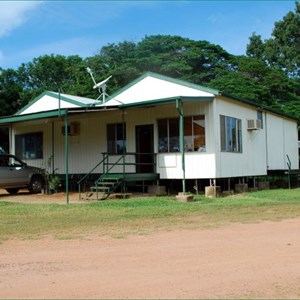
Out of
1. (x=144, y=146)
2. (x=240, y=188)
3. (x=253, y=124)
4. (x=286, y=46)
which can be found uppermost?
(x=286, y=46)

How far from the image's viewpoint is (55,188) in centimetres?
2014

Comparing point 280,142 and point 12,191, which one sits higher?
point 280,142

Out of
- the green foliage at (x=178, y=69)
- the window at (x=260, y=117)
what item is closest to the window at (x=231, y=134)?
the window at (x=260, y=117)

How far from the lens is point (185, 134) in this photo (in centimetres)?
1862

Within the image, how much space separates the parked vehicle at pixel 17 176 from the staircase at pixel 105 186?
3.54 metres

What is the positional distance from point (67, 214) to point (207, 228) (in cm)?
435

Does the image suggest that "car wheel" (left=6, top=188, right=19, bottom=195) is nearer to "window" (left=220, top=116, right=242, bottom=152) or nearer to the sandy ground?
"window" (left=220, top=116, right=242, bottom=152)

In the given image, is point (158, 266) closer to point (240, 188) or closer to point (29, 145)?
point (240, 188)

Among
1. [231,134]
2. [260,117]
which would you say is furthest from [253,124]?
[260,117]

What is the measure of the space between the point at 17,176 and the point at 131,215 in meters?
8.50

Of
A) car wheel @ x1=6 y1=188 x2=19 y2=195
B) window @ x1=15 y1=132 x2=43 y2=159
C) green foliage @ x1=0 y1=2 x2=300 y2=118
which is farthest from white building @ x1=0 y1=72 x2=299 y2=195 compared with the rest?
green foliage @ x1=0 y1=2 x2=300 y2=118

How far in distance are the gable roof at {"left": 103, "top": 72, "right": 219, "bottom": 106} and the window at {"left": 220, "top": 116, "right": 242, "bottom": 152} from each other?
1.56 metres

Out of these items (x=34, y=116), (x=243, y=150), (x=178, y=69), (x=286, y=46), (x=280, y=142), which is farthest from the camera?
(x=286, y=46)

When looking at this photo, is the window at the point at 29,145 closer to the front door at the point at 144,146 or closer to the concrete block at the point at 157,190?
the front door at the point at 144,146
